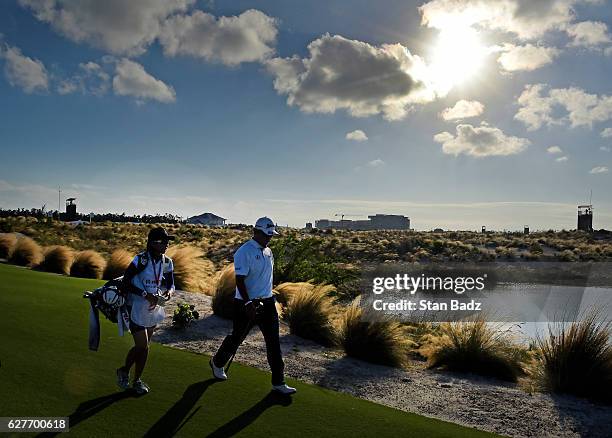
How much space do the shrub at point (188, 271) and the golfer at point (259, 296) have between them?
368 inches

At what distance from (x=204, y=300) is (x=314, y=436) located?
30.1 feet

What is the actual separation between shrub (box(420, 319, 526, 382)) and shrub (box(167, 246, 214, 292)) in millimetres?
8040

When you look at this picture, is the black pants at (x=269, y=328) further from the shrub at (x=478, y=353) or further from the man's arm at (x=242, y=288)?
the shrub at (x=478, y=353)

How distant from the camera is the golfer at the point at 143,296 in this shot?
5.71 m

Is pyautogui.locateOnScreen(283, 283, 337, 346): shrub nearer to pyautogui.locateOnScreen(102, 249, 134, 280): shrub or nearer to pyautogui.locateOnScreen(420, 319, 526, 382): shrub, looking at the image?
pyautogui.locateOnScreen(420, 319, 526, 382): shrub

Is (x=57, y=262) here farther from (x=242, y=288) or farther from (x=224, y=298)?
(x=242, y=288)

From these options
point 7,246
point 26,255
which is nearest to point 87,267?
point 26,255

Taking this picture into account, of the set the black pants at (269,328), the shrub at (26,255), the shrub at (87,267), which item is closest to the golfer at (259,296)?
the black pants at (269,328)

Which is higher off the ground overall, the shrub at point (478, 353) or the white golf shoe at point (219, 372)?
the white golf shoe at point (219, 372)

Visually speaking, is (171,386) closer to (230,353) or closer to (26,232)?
(230,353)

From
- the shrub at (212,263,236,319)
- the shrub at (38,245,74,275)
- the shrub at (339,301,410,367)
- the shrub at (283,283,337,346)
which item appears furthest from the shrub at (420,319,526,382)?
the shrub at (38,245,74,275)

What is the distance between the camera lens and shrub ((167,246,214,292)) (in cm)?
1557

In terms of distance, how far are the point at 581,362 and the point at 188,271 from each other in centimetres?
1139

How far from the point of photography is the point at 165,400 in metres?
5.72
